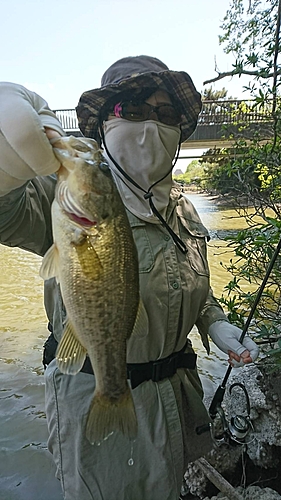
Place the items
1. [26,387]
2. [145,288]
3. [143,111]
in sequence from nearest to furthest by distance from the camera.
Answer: [145,288] < [143,111] < [26,387]

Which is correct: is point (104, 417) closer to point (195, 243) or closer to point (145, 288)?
point (145, 288)

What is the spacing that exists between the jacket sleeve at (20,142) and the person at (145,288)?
0.7 inches

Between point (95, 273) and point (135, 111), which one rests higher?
point (135, 111)

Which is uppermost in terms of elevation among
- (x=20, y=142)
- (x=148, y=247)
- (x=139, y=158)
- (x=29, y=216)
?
(x=20, y=142)

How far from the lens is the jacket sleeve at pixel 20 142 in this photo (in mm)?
1249

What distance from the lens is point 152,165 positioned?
2.03 meters

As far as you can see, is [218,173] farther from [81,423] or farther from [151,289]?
[81,423]

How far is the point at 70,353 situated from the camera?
1.43m

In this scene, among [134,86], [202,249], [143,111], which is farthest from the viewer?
[202,249]

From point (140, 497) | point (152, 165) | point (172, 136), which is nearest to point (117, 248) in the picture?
point (152, 165)

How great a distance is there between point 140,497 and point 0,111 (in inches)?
68.5

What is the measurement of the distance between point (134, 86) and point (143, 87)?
0.06 metres

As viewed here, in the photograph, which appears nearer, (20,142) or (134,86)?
(20,142)

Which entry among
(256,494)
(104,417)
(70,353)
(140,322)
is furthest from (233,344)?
(256,494)
